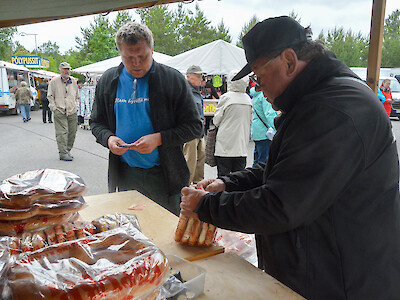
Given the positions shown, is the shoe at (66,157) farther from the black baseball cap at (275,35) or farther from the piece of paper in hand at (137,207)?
the black baseball cap at (275,35)

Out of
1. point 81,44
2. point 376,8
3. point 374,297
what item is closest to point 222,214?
point 374,297

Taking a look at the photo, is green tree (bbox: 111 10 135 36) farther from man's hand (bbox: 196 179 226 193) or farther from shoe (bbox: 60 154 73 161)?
man's hand (bbox: 196 179 226 193)

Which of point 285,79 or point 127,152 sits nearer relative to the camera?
point 285,79

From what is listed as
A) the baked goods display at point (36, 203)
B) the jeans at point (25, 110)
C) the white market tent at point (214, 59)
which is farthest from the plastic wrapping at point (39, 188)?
the jeans at point (25, 110)

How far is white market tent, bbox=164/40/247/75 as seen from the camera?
8.68m

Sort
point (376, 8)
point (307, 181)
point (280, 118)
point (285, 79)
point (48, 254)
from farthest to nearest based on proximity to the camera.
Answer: point (376, 8) < point (280, 118) < point (285, 79) < point (307, 181) < point (48, 254)

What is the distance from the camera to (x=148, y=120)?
97.7 inches

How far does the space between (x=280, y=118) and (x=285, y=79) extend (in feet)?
0.69

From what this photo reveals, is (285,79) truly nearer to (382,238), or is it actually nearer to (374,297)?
(382,238)

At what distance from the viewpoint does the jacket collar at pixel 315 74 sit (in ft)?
4.22

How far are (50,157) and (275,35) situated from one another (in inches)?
305

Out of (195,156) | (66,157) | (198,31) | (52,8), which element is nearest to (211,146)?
(195,156)

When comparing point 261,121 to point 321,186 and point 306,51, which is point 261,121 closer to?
point 306,51

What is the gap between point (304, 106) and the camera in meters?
1.21
